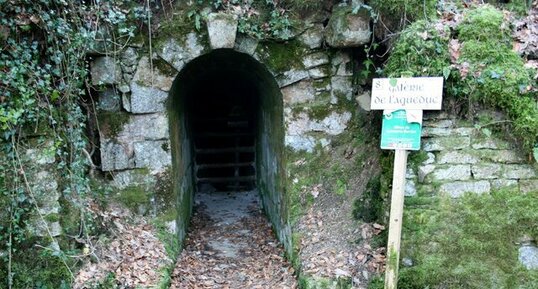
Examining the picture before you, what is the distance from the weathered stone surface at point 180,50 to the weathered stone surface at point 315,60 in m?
1.05

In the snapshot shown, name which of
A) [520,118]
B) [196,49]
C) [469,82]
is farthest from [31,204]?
[520,118]

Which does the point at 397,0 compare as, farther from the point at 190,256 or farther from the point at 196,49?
the point at 190,256

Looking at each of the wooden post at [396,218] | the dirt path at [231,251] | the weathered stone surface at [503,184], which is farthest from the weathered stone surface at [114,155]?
the weathered stone surface at [503,184]

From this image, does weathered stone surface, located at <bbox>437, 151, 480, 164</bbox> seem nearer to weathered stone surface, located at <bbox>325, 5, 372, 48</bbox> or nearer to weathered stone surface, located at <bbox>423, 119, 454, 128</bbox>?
weathered stone surface, located at <bbox>423, 119, 454, 128</bbox>

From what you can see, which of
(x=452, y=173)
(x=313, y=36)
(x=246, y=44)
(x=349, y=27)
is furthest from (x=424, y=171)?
(x=246, y=44)

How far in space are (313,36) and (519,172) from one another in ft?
7.30

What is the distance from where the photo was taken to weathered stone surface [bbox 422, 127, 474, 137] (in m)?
3.46

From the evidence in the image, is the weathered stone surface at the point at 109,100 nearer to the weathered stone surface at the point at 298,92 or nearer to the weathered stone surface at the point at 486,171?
the weathered stone surface at the point at 298,92

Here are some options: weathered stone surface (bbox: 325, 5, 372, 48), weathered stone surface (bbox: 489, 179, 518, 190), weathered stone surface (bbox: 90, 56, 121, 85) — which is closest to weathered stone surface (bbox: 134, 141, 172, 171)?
weathered stone surface (bbox: 90, 56, 121, 85)

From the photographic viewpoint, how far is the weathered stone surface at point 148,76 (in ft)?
14.2

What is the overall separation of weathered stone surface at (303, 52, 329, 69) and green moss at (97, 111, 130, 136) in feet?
6.14

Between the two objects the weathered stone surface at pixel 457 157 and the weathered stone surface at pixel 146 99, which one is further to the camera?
the weathered stone surface at pixel 146 99

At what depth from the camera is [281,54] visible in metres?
4.46

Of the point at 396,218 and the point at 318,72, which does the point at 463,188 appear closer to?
the point at 396,218
